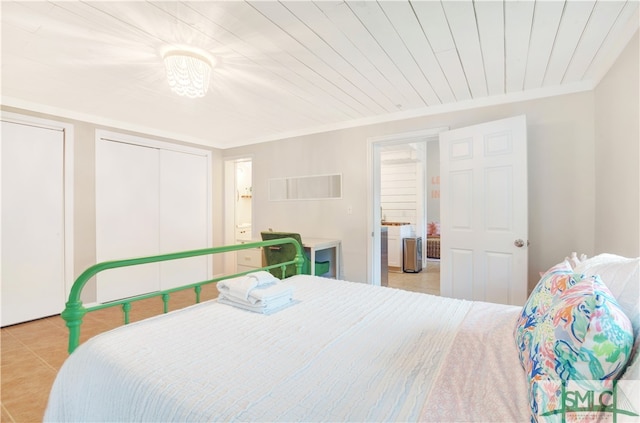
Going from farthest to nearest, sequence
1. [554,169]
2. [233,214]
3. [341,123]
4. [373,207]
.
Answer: [233,214]
[341,123]
[373,207]
[554,169]

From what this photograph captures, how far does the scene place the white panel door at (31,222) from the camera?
2861 millimetres

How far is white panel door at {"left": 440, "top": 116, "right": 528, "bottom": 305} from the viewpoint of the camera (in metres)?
2.52

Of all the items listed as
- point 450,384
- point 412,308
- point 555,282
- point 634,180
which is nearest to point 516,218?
point 634,180

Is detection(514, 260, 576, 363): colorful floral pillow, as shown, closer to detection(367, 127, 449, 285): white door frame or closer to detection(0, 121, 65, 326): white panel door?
detection(367, 127, 449, 285): white door frame

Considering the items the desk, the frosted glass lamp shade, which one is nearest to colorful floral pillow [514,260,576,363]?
the frosted glass lamp shade

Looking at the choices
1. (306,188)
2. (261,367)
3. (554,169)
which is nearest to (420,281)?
(306,188)

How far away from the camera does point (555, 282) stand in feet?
3.28

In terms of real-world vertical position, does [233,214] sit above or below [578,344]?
above

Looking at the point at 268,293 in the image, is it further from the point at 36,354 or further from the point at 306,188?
the point at 306,188

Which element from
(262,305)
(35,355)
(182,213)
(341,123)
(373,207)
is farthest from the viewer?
(182,213)

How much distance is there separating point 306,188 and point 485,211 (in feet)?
7.04

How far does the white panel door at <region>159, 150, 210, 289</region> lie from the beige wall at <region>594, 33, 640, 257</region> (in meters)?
4.51

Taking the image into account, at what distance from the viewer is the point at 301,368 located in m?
0.95

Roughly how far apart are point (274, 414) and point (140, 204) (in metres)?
3.83
